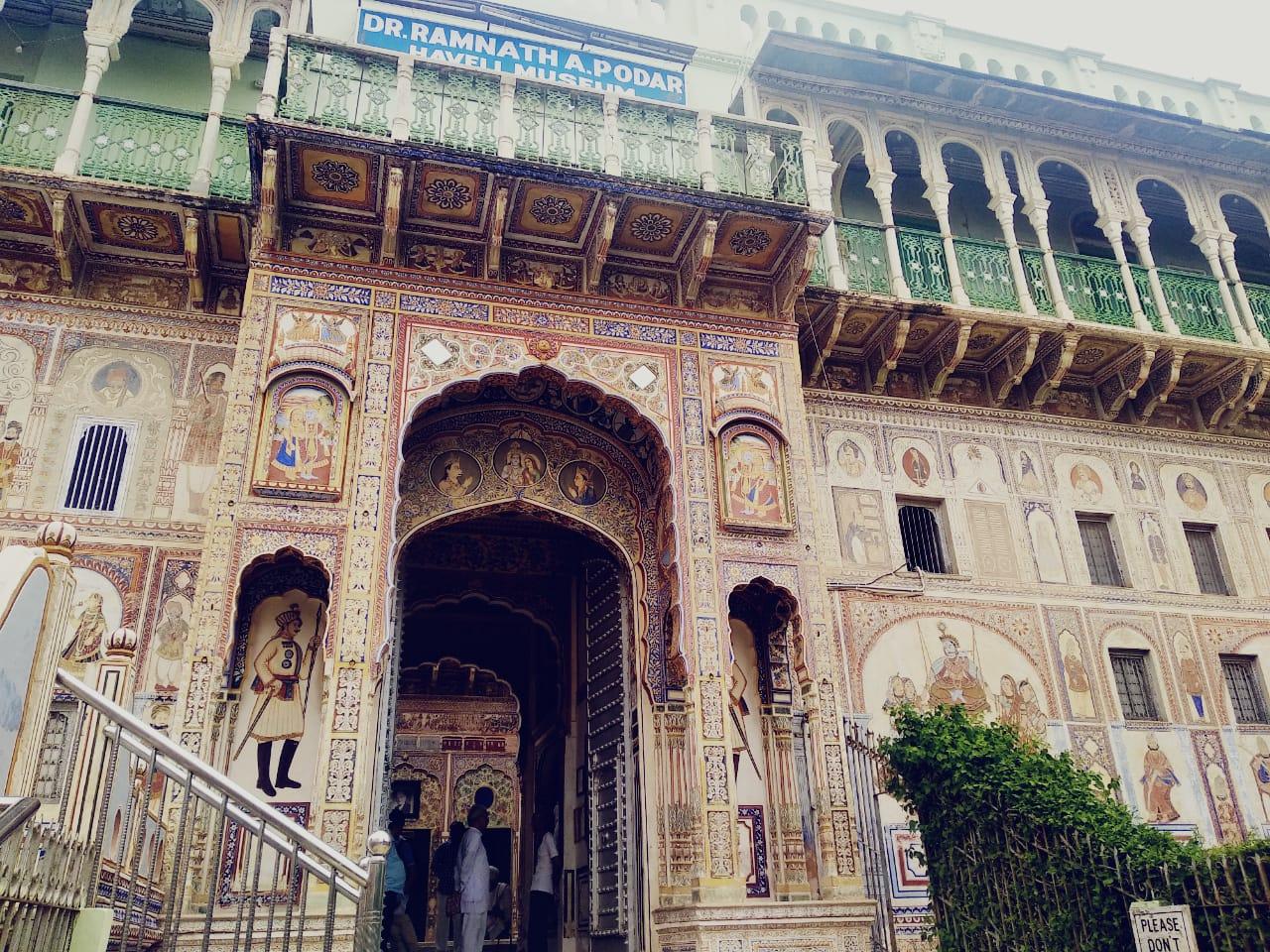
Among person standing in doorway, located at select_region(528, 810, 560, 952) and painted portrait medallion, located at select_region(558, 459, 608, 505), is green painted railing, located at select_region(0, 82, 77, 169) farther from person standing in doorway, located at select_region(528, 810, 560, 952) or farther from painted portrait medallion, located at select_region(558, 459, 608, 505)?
→ person standing in doorway, located at select_region(528, 810, 560, 952)

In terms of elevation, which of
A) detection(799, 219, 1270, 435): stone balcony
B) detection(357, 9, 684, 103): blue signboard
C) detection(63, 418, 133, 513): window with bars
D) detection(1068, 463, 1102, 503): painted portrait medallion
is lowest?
detection(63, 418, 133, 513): window with bars

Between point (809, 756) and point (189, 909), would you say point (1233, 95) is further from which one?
point (189, 909)

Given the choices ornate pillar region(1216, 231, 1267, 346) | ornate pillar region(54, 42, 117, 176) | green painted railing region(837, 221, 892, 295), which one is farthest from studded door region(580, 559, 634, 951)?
ornate pillar region(1216, 231, 1267, 346)

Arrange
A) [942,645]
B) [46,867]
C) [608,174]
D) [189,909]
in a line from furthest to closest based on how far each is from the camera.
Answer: [942,645] → [608,174] → [189,909] → [46,867]

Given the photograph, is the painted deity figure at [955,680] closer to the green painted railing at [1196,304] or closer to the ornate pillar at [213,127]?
the green painted railing at [1196,304]

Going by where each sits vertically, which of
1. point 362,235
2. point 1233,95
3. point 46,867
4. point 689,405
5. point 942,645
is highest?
point 1233,95

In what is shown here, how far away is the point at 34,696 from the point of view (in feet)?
13.9

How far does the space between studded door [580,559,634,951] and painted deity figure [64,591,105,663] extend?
506cm

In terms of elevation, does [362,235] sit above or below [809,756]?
above

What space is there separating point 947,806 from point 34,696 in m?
6.16

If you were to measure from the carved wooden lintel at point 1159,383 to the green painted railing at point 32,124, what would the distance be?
13.3 meters

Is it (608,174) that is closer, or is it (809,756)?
(809,756)

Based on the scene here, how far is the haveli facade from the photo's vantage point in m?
9.41

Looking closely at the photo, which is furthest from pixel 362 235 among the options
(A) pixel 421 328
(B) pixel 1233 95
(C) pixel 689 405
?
(B) pixel 1233 95
